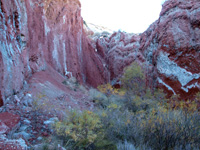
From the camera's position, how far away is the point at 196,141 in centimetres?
400

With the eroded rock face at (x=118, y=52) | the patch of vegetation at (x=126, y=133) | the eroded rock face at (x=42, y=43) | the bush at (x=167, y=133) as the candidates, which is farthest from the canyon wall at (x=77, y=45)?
the bush at (x=167, y=133)

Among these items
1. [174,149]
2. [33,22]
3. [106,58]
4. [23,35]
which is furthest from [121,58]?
[174,149]

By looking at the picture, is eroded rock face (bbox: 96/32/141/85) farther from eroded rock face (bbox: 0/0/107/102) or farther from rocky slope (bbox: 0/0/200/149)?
eroded rock face (bbox: 0/0/107/102)

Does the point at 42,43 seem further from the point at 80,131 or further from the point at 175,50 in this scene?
the point at 175,50

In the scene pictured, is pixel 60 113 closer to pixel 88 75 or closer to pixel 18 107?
pixel 18 107

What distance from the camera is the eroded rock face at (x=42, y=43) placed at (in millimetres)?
5492

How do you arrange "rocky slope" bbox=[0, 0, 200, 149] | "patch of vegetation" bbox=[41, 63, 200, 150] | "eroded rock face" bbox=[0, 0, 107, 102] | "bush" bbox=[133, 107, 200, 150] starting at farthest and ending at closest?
"eroded rock face" bbox=[0, 0, 107, 102]
"rocky slope" bbox=[0, 0, 200, 149]
"bush" bbox=[133, 107, 200, 150]
"patch of vegetation" bbox=[41, 63, 200, 150]

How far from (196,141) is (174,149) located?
764 mm

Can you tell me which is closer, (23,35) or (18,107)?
(18,107)

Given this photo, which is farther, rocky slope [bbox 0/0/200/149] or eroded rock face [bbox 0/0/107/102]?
eroded rock face [bbox 0/0/107/102]

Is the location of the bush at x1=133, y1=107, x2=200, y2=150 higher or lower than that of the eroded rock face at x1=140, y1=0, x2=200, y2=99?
lower

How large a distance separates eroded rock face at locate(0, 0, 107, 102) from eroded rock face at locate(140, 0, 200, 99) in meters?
7.48

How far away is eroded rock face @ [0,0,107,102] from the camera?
5.49 metres

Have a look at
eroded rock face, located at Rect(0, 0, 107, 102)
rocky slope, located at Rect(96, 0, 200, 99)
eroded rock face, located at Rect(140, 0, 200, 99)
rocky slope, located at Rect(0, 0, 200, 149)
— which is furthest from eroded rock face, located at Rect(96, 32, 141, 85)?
eroded rock face, located at Rect(140, 0, 200, 99)
